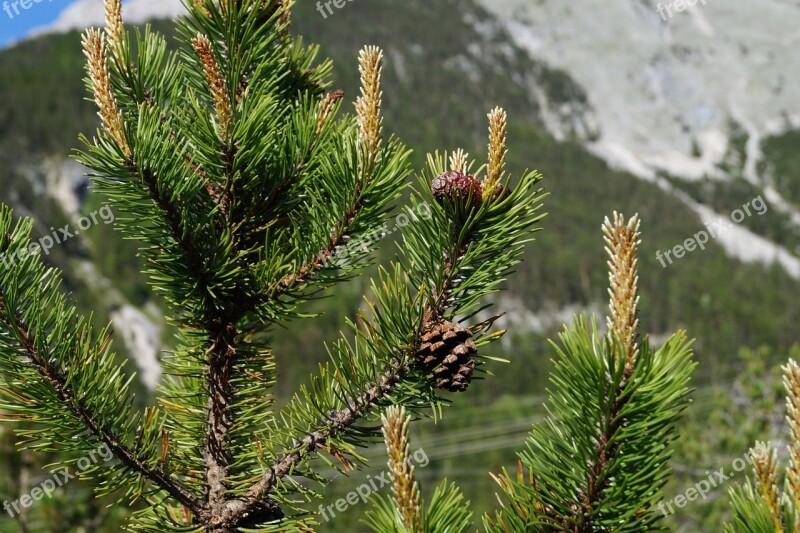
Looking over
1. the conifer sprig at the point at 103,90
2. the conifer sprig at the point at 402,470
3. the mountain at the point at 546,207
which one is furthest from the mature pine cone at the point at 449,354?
the mountain at the point at 546,207

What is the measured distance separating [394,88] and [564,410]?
194419 mm

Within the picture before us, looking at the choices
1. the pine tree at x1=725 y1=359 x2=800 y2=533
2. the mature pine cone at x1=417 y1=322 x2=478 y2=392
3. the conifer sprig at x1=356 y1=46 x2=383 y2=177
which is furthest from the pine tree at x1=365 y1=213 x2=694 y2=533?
the conifer sprig at x1=356 y1=46 x2=383 y2=177

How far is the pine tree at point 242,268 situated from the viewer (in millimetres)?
1547

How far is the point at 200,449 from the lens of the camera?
194 centimetres

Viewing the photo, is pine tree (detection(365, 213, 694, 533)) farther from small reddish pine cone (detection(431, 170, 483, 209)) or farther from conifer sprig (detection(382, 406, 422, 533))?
small reddish pine cone (detection(431, 170, 483, 209))

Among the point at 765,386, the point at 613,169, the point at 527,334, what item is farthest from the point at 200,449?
the point at 613,169

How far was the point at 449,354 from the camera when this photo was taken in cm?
155

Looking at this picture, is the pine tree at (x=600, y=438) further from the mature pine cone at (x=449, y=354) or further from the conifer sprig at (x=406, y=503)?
the mature pine cone at (x=449, y=354)

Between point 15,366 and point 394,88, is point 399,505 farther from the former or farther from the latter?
point 394,88

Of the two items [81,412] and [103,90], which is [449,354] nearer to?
[81,412]

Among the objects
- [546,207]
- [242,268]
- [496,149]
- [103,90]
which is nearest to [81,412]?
[242,268]

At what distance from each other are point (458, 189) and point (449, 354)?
39 centimetres

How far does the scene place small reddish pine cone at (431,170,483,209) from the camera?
1.49 m

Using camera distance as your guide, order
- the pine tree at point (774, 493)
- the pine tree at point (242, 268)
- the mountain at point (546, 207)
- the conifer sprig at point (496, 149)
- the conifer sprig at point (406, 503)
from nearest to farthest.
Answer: the pine tree at point (774, 493), the conifer sprig at point (406, 503), the conifer sprig at point (496, 149), the pine tree at point (242, 268), the mountain at point (546, 207)
